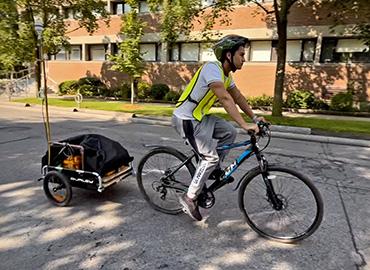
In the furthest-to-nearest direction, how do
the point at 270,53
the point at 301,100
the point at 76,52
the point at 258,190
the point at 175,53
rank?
1. the point at 76,52
2. the point at 175,53
3. the point at 270,53
4. the point at 301,100
5. the point at 258,190

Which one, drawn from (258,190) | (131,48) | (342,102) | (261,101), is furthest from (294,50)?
(258,190)

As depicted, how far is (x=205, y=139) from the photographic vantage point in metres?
3.44

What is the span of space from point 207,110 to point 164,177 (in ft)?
3.76

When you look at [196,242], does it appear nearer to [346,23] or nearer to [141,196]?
[141,196]

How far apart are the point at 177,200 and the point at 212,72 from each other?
1.86 metres

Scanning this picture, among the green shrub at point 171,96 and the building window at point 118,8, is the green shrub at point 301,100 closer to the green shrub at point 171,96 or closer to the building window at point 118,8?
the green shrub at point 171,96

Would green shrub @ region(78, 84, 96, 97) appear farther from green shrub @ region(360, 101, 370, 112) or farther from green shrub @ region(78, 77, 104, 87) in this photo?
green shrub @ region(360, 101, 370, 112)

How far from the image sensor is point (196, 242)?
11.0 feet

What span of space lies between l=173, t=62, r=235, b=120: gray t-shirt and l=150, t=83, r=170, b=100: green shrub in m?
17.5

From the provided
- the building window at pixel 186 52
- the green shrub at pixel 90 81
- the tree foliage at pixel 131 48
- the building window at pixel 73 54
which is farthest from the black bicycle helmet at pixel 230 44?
the building window at pixel 73 54

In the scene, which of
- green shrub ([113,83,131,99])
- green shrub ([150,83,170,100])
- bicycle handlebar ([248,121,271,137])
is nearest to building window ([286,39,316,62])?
green shrub ([150,83,170,100])

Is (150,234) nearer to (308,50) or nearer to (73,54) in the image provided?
(308,50)

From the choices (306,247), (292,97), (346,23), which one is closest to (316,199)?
(306,247)

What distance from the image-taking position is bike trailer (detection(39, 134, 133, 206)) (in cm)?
411
